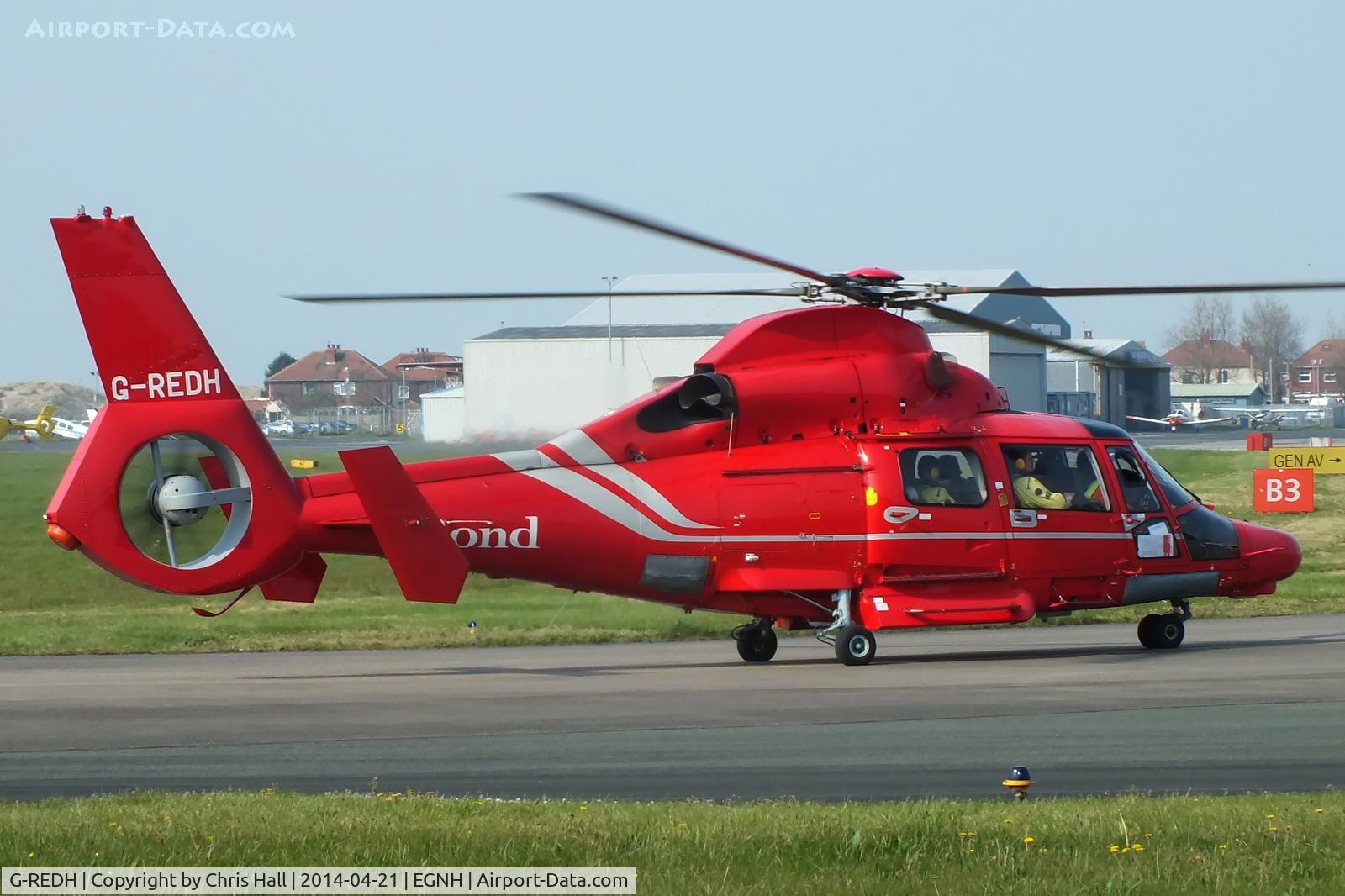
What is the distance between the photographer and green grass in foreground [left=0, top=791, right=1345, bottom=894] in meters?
7.07

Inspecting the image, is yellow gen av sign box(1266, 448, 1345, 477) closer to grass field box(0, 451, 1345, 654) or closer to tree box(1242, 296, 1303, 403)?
grass field box(0, 451, 1345, 654)

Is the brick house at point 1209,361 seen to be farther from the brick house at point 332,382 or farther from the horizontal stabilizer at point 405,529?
the horizontal stabilizer at point 405,529

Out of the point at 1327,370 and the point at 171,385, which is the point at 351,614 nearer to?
the point at 171,385

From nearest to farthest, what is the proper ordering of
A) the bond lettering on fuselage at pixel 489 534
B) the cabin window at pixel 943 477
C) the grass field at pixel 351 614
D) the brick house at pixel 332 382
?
the bond lettering on fuselage at pixel 489 534, the cabin window at pixel 943 477, the grass field at pixel 351 614, the brick house at pixel 332 382

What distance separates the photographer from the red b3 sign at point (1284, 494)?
38.1 m

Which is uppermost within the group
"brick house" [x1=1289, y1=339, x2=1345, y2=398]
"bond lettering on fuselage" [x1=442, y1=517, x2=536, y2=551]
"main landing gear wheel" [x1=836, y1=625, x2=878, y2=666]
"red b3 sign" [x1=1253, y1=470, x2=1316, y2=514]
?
"brick house" [x1=1289, y1=339, x2=1345, y2=398]

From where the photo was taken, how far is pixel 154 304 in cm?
1541

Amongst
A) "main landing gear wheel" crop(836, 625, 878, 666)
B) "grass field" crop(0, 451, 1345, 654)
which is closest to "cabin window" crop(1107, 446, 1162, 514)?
"main landing gear wheel" crop(836, 625, 878, 666)

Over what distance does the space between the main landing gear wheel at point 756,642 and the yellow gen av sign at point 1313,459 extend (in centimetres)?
3135

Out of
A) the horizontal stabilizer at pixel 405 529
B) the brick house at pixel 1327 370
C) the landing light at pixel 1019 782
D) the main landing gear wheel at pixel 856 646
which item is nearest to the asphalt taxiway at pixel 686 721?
the main landing gear wheel at pixel 856 646

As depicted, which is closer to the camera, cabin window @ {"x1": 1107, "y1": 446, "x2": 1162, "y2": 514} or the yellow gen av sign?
cabin window @ {"x1": 1107, "y1": 446, "x2": 1162, "y2": 514}

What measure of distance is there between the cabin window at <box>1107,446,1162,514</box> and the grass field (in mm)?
4629

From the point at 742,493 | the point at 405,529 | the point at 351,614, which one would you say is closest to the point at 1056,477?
the point at 742,493

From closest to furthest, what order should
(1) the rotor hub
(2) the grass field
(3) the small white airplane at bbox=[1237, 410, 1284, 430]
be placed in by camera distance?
(1) the rotor hub → (2) the grass field → (3) the small white airplane at bbox=[1237, 410, 1284, 430]
